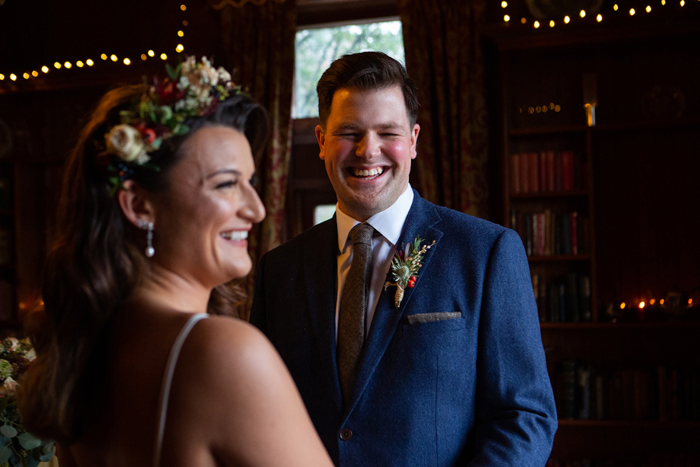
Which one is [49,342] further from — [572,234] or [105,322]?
[572,234]

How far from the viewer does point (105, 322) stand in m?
1.04

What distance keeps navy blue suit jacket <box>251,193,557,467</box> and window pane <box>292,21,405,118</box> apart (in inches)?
125

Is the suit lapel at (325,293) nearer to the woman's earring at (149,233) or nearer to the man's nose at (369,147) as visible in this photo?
the man's nose at (369,147)

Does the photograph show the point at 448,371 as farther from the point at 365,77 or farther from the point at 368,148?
the point at 365,77

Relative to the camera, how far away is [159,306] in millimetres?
1028

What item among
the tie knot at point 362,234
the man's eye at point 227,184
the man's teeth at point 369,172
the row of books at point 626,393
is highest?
the man's teeth at point 369,172

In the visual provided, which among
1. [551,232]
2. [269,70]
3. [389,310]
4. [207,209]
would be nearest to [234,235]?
[207,209]

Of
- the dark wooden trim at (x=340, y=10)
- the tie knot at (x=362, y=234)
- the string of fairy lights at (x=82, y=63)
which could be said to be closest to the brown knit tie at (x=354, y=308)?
the tie knot at (x=362, y=234)

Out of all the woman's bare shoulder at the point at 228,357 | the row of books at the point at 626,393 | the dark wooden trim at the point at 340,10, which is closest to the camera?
the woman's bare shoulder at the point at 228,357

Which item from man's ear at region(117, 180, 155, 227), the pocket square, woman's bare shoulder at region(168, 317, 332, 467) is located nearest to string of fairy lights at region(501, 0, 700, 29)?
the pocket square

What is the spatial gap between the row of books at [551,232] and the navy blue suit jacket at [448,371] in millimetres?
2387

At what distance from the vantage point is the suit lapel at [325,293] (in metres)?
1.65

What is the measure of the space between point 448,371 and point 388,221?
18.2 inches

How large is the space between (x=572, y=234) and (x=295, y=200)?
197 centimetres
